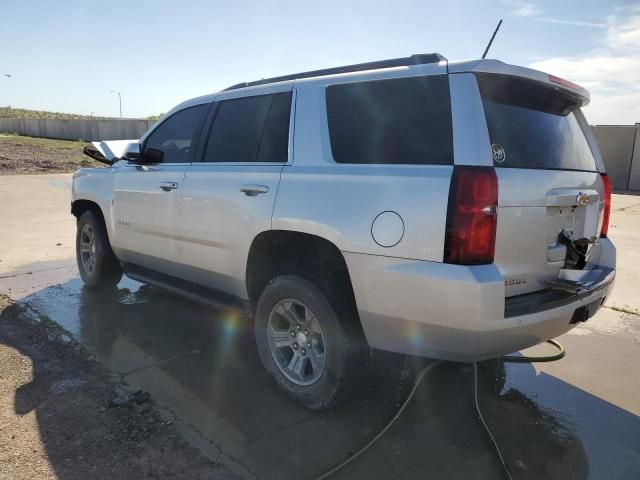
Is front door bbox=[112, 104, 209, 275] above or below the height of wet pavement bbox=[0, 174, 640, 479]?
above

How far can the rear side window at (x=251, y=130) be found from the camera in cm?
348

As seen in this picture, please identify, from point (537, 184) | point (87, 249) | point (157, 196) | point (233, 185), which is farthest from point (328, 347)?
point (87, 249)

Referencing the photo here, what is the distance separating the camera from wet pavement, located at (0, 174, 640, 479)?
2.74 metres

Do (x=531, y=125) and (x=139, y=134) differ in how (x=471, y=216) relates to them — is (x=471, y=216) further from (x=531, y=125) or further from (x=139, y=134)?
(x=139, y=134)

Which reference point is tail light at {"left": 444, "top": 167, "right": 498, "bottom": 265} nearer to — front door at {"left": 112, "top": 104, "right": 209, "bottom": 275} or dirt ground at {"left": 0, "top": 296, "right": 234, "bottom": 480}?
dirt ground at {"left": 0, "top": 296, "right": 234, "bottom": 480}

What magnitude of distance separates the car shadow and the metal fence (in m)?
17.0

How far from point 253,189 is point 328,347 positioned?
1.17 m

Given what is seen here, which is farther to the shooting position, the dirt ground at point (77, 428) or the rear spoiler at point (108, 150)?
the rear spoiler at point (108, 150)

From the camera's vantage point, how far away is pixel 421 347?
2721 mm

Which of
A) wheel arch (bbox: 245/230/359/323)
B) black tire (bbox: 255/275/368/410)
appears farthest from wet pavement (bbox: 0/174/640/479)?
wheel arch (bbox: 245/230/359/323)

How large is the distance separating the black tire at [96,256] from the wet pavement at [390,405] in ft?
1.68

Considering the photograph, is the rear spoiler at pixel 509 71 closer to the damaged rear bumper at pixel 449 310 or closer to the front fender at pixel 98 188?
the damaged rear bumper at pixel 449 310

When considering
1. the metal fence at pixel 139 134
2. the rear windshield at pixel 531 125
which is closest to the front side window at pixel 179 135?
the rear windshield at pixel 531 125

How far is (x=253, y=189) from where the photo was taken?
342 centimetres
